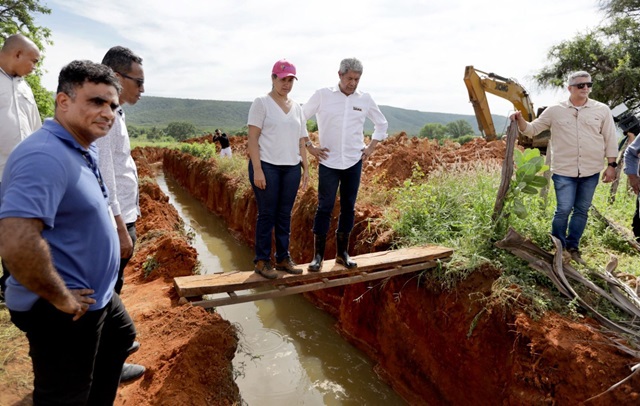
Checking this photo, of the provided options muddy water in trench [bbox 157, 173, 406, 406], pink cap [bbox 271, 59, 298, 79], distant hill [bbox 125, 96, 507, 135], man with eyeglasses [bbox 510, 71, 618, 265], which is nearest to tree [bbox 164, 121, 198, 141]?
distant hill [bbox 125, 96, 507, 135]

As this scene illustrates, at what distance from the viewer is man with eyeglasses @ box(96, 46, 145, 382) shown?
2.28 m

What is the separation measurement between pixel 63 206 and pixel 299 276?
2.37 m

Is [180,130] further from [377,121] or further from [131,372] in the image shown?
[131,372]

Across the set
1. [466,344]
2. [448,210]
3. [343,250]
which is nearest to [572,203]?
[448,210]

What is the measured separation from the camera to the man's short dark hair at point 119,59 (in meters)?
2.41

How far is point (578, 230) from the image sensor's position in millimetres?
3826

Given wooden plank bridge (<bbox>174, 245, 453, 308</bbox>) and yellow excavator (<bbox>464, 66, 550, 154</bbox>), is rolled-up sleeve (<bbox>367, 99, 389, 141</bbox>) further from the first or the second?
yellow excavator (<bbox>464, 66, 550, 154</bbox>)

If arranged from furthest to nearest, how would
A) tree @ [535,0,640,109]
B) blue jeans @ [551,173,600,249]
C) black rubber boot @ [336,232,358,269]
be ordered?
tree @ [535,0,640,109]
black rubber boot @ [336,232,358,269]
blue jeans @ [551,173,600,249]

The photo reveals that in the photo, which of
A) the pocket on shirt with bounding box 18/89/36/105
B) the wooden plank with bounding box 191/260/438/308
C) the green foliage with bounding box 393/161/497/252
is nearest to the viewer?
the pocket on shirt with bounding box 18/89/36/105

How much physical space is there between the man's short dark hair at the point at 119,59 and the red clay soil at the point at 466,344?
3249mm

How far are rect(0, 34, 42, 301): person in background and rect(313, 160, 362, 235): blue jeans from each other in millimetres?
2480

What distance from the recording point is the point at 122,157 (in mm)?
2529

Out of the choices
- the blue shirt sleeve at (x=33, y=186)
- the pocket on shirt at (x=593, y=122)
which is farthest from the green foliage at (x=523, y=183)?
the blue shirt sleeve at (x=33, y=186)

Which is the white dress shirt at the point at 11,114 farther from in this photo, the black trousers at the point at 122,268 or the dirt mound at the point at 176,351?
the dirt mound at the point at 176,351
